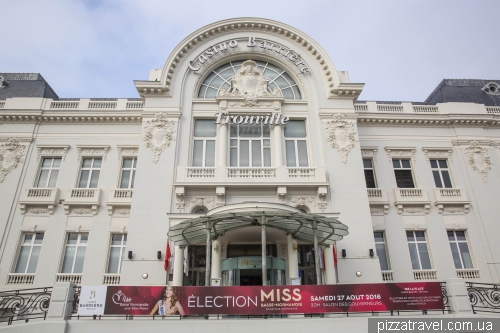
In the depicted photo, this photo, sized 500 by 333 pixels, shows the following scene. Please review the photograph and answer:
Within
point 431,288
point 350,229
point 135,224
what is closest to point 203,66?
point 135,224

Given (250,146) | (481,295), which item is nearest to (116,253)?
(250,146)

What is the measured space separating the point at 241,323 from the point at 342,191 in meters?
9.92

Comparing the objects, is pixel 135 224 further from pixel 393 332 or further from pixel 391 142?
pixel 391 142

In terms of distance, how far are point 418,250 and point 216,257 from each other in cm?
1221

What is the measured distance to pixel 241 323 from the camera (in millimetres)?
10508

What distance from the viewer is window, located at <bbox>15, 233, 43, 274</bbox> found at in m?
18.5

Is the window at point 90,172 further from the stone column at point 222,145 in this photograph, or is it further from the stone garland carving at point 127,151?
the stone column at point 222,145

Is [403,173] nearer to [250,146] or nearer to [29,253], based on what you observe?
[250,146]

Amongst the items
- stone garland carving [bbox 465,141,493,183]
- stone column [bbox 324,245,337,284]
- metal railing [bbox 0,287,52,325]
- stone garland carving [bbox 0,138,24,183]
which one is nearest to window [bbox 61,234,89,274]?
metal railing [bbox 0,287,52,325]

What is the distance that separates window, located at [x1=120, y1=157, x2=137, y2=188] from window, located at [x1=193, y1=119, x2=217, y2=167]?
472 centimetres

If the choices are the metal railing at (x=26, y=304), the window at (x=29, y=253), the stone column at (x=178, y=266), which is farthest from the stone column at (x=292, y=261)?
the window at (x=29, y=253)

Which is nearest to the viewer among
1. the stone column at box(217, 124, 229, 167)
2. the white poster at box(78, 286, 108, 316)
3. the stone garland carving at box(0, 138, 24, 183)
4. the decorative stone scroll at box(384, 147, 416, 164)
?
the white poster at box(78, 286, 108, 316)

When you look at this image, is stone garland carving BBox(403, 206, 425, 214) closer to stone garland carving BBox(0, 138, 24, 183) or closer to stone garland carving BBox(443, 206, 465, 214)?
stone garland carving BBox(443, 206, 465, 214)

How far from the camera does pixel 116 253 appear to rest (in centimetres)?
1906
